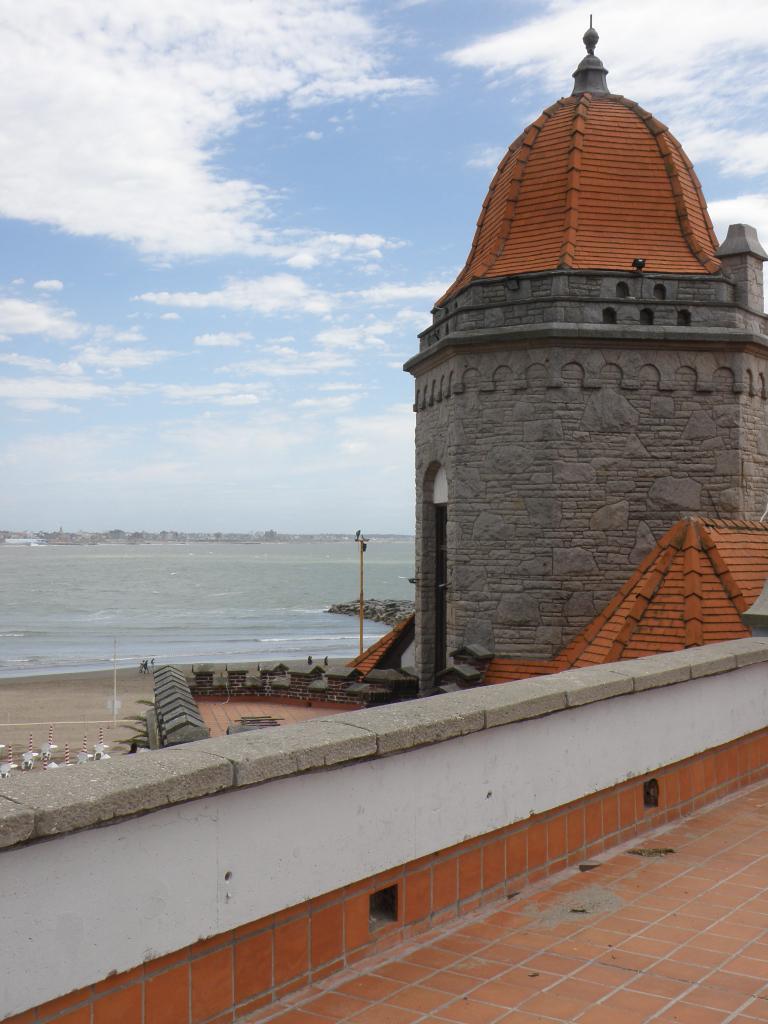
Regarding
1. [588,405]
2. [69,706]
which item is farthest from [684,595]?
[69,706]

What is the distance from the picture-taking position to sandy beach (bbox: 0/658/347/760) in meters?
29.5

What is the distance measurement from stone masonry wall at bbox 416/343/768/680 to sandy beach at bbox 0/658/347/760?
1121cm

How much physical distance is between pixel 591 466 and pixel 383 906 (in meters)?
10.2

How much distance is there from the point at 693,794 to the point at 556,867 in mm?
1549

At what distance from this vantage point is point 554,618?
13.8m

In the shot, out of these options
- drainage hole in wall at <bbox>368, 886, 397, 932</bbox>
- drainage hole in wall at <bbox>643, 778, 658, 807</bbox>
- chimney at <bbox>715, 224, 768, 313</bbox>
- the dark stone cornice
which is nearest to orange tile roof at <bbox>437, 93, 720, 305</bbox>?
chimney at <bbox>715, 224, 768, 313</bbox>

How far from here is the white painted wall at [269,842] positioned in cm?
292

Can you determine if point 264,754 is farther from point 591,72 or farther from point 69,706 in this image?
point 69,706

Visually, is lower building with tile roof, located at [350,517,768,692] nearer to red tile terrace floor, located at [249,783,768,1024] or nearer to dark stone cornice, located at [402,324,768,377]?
dark stone cornice, located at [402,324,768,377]

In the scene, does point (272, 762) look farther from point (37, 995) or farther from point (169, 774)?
point (37, 995)

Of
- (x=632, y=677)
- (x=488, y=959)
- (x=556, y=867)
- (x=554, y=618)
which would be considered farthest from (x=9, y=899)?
(x=554, y=618)

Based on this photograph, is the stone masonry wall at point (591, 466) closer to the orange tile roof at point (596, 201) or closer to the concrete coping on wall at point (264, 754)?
the orange tile roof at point (596, 201)

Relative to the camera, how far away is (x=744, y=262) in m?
14.2

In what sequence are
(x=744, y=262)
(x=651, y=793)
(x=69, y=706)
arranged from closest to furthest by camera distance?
(x=651, y=793), (x=744, y=262), (x=69, y=706)
